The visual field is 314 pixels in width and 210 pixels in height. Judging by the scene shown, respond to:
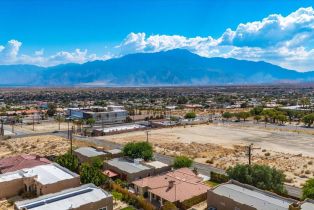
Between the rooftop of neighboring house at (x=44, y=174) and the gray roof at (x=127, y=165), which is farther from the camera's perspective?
the gray roof at (x=127, y=165)

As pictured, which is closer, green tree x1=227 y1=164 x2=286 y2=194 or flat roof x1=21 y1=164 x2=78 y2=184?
green tree x1=227 y1=164 x2=286 y2=194

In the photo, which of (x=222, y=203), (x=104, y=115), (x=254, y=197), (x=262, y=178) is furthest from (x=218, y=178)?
(x=104, y=115)

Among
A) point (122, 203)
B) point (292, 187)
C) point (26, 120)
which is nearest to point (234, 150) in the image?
point (292, 187)

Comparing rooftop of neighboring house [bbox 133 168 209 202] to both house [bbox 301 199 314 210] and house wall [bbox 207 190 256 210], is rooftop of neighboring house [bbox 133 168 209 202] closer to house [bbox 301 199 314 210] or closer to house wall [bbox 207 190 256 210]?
house wall [bbox 207 190 256 210]

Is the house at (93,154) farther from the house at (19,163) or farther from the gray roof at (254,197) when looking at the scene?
the gray roof at (254,197)

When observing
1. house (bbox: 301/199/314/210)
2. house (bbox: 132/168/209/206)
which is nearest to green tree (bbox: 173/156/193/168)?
house (bbox: 132/168/209/206)

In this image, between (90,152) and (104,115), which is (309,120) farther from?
(90,152)

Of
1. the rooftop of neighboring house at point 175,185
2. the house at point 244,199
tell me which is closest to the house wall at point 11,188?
the rooftop of neighboring house at point 175,185
